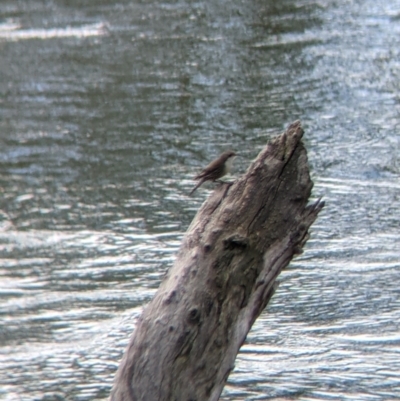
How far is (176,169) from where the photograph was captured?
30.3 feet

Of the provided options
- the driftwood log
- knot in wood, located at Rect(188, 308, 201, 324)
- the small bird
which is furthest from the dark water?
knot in wood, located at Rect(188, 308, 201, 324)

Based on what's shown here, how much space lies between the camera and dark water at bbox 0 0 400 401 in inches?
240

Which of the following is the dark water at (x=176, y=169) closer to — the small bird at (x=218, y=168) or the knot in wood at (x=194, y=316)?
the small bird at (x=218, y=168)

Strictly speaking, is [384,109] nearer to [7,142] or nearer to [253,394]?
[7,142]

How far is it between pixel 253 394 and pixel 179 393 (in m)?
2.08

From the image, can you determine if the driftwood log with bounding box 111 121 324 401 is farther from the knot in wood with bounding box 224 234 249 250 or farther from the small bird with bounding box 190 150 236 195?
the small bird with bounding box 190 150 236 195

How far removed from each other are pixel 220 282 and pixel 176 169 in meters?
5.49

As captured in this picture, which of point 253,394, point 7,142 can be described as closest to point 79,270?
point 253,394

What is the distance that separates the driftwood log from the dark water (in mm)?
1857

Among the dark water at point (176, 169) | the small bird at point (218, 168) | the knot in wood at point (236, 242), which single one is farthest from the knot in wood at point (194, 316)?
the dark water at point (176, 169)

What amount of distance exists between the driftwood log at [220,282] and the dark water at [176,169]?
6.09 ft

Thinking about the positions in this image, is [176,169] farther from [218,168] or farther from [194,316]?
[194,316]

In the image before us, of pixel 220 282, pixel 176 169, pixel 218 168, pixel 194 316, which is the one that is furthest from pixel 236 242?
pixel 176 169

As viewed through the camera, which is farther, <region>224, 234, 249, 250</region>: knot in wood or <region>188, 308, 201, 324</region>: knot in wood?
<region>224, 234, 249, 250</region>: knot in wood
